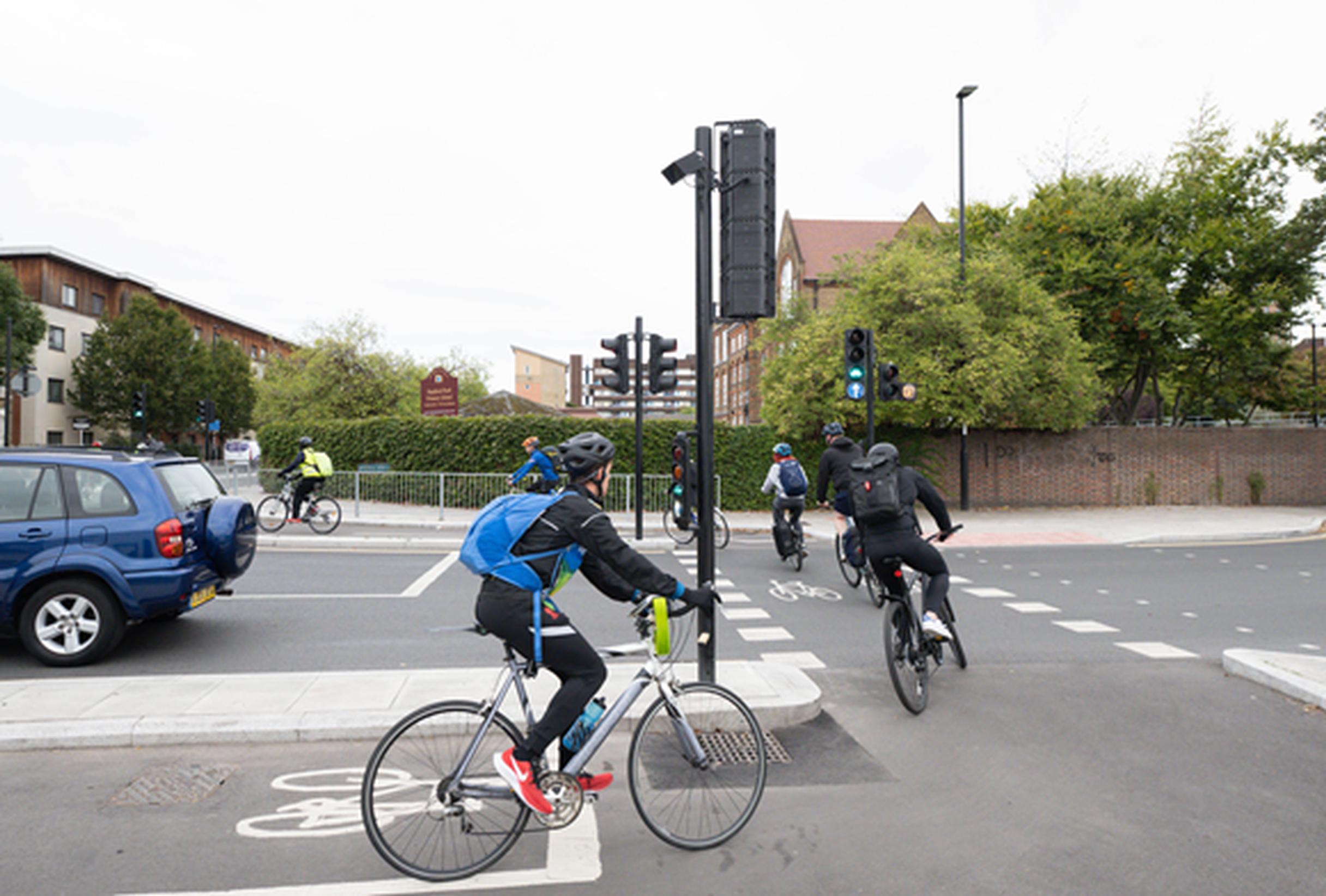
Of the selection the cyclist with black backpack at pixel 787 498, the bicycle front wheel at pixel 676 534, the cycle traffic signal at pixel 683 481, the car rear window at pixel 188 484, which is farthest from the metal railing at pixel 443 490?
the cycle traffic signal at pixel 683 481

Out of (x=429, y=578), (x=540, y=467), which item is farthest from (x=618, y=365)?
(x=429, y=578)

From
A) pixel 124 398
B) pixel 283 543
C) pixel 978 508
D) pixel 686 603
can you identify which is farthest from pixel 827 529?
pixel 124 398

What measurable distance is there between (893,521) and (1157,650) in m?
3.22

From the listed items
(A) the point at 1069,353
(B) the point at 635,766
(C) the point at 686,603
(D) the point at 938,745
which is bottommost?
(D) the point at 938,745

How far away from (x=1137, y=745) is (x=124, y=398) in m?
56.5

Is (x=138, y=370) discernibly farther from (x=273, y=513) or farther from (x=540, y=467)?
(x=540, y=467)

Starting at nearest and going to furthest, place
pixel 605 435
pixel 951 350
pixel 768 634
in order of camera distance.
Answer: pixel 768 634 → pixel 951 350 → pixel 605 435

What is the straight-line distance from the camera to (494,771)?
3.26 metres

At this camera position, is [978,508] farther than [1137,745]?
Yes

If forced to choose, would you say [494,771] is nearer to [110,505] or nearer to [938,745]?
[938,745]

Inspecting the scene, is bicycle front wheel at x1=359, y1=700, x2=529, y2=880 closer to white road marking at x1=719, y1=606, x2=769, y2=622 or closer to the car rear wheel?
the car rear wheel

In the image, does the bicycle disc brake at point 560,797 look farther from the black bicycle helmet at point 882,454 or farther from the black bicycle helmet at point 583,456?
the black bicycle helmet at point 882,454

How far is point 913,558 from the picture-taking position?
5703 mm

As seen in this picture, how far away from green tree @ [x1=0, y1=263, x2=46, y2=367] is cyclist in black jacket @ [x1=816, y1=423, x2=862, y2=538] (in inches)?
1676
